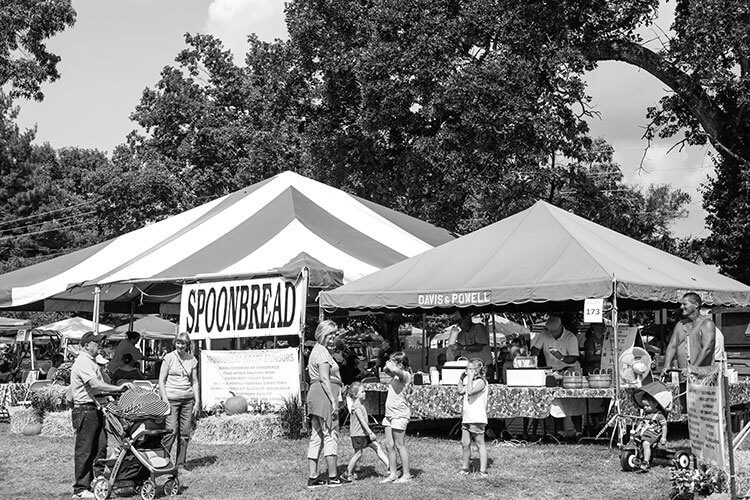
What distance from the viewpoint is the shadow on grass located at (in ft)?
34.2

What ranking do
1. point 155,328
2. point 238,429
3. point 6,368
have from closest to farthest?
point 238,429 → point 6,368 → point 155,328

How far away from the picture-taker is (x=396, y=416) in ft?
28.9

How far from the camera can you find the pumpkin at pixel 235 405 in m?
12.8

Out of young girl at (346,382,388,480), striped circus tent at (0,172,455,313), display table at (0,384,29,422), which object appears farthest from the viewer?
display table at (0,384,29,422)

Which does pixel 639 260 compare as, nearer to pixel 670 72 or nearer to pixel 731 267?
pixel 670 72

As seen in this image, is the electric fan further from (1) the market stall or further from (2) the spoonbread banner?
(2) the spoonbread banner

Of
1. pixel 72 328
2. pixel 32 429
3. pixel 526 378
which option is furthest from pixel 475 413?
pixel 72 328

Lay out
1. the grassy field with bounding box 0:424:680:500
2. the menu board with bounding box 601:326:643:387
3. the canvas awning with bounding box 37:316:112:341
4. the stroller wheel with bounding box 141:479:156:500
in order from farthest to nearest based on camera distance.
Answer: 1. the canvas awning with bounding box 37:316:112:341
2. the menu board with bounding box 601:326:643:387
3. the grassy field with bounding box 0:424:680:500
4. the stroller wheel with bounding box 141:479:156:500

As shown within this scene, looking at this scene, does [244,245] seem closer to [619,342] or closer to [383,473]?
[619,342]

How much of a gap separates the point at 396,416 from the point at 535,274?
157 inches

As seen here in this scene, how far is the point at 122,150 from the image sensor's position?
35.4 meters

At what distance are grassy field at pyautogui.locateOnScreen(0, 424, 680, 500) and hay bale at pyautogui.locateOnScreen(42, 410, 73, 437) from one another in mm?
1077

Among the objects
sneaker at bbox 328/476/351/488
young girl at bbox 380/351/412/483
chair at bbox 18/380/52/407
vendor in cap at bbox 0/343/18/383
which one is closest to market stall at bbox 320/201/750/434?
young girl at bbox 380/351/412/483

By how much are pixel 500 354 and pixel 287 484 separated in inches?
400
